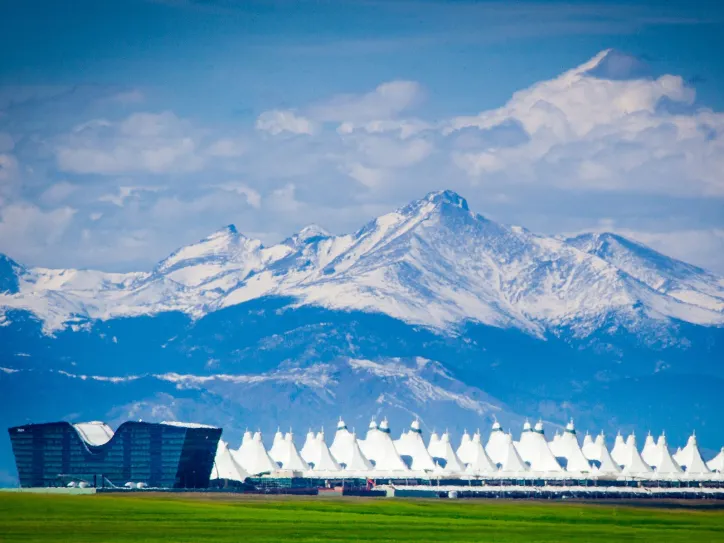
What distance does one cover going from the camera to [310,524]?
165 metres

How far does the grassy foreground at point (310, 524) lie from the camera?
148m

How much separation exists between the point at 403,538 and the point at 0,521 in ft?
115

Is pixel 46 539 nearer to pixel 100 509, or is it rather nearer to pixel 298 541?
pixel 298 541

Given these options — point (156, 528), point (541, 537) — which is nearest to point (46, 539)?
point (156, 528)

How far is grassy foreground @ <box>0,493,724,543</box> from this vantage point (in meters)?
148

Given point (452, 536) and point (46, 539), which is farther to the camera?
point (452, 536)

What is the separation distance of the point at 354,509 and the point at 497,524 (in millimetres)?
29277

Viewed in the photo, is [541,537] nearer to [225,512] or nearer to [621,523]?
[621,523]

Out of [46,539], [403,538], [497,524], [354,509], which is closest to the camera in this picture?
[46,539]

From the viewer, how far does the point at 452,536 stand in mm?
153500

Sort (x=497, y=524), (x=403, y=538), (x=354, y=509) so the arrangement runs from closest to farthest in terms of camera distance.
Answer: (x=403, y=538)
(x=497, y=524)
(x=354, y=509)

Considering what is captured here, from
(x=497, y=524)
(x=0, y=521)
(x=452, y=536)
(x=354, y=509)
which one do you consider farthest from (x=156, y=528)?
(x=354, y=509)

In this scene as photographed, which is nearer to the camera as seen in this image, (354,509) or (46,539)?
(46,539)

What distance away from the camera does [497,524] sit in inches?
6845
